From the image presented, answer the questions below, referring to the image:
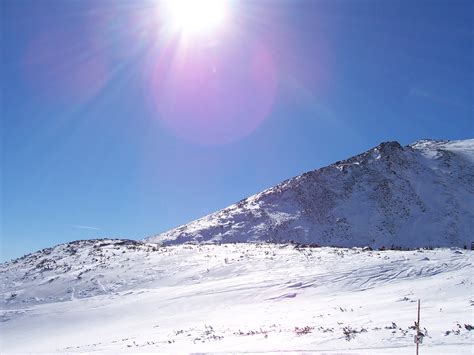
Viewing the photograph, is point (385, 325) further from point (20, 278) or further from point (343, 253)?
point (20, 278)

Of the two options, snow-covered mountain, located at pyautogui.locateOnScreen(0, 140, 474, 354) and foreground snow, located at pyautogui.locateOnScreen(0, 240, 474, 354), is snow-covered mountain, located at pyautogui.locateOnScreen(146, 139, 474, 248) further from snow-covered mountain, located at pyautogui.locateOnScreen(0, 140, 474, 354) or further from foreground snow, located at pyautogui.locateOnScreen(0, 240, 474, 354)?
foreground snow, located at pyautogui.locateOnScreen(0, 240, 474, 354)

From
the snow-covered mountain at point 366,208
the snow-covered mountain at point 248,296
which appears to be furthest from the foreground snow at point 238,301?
the snow-covered mountain at point 366,208

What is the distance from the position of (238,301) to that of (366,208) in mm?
43970

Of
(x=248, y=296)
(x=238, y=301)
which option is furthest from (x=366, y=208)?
(x=238, y=301)

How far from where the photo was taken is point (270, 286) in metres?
23.7

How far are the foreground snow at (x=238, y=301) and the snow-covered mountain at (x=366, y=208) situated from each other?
66.8 ft

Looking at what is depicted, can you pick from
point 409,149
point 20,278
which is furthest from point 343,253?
point 409,149

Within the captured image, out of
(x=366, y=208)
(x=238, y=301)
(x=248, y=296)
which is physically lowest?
(x=238, y=301)

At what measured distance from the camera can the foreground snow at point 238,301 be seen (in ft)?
42.8

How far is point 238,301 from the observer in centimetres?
2214

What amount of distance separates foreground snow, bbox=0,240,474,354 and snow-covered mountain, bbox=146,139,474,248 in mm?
20372

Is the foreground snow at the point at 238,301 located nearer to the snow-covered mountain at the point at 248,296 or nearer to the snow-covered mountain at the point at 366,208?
the snow-covered mountain at the point at 248,296

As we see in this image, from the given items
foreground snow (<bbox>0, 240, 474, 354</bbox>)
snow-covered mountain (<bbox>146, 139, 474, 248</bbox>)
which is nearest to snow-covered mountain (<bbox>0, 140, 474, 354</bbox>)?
foreground snow (<bbox>0, 240, 474, 354</bbox>)

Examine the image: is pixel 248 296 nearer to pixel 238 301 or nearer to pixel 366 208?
pixel 238 301
